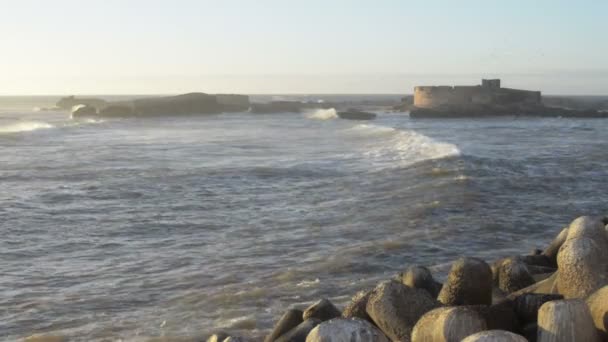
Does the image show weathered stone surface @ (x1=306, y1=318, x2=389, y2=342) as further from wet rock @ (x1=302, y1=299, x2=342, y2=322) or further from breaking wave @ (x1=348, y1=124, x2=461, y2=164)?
breaking wave @ (x1=348, y1=124, x2=461, y2=164)

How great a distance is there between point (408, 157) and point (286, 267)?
49.2ft

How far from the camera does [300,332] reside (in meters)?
5.39

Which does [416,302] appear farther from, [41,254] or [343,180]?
[343,180]

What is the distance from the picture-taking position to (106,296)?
8.31m

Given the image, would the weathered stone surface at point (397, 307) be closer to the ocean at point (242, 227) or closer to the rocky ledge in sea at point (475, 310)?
the rocky ledge in sea at point (475, 310)

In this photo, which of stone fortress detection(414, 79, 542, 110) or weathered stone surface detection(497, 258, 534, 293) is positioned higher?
stone fortress detection(414, 79, 542, 110)

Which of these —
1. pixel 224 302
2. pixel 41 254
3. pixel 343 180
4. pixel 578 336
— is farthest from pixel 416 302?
pixel 343 180

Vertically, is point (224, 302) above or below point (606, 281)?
below

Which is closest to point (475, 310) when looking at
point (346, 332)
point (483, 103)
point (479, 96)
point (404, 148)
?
point (346, 332)

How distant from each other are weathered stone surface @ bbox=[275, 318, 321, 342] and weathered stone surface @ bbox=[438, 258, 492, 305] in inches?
42.6

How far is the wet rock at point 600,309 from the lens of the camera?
4.65 m

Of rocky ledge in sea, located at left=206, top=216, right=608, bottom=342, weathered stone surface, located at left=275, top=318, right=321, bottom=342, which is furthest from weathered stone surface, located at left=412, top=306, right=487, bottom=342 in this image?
weathered stone surface, located at left=275, top=318, right=321, bottom=342

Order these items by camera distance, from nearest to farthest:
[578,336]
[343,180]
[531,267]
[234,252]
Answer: [578,336] < [531,267] < [234,252] < [343,180]

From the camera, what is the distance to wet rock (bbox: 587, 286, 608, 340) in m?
4.65
